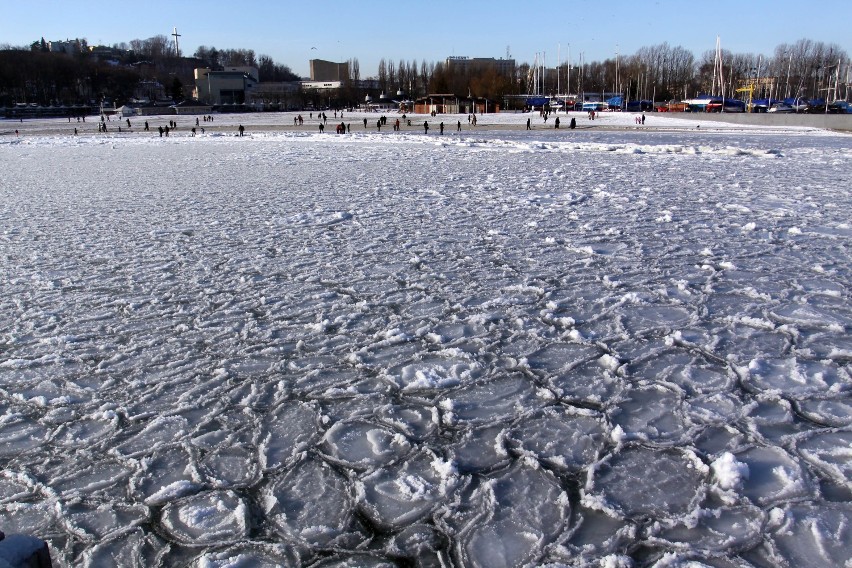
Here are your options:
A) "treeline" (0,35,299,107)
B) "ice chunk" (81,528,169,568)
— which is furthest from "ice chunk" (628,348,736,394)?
"treeline" (0,35,299,107)

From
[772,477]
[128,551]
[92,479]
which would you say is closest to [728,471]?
[772,477]

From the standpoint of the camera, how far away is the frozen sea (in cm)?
256

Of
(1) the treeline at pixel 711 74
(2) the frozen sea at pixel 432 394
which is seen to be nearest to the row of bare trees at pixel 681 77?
(1) the treeline at pixel 711 74

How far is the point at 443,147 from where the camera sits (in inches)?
962

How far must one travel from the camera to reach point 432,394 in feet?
12.1

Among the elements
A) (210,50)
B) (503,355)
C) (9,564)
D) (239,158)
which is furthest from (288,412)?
(210,50)

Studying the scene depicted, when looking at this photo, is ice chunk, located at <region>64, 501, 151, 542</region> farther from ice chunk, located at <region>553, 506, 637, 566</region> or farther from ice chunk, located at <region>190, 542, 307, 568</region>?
ice chunk, located at <region>553, 506, 637, 566</region>

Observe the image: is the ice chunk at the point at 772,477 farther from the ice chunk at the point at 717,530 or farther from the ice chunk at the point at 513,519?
the ice chunk at the point at 513,519

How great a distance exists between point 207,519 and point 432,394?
142cm

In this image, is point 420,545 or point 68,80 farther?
point 68,80

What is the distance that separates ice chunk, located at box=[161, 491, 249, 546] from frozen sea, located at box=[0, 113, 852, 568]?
0.01 meters

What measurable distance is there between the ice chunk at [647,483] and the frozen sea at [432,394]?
11 millimetres

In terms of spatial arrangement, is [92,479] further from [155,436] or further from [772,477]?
[772,477]

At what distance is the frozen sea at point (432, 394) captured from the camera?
2.56 meters
